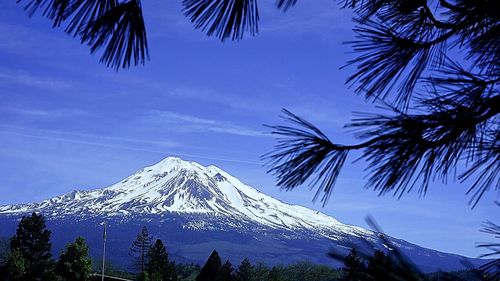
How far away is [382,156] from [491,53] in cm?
55

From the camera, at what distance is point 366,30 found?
275 centimetres

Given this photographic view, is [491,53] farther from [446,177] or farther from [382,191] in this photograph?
[382,191]

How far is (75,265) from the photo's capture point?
5306 centimetres

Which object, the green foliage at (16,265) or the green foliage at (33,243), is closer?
the green foliage at (16,265)

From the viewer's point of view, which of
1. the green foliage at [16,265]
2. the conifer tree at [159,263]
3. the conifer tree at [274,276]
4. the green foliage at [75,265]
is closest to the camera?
the green foliage at [75,265]

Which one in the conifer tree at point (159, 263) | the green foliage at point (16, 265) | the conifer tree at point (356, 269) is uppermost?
the conifer tree at point (159, 263)

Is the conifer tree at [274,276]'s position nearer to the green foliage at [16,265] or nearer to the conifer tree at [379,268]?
the green foliage at [16,265]

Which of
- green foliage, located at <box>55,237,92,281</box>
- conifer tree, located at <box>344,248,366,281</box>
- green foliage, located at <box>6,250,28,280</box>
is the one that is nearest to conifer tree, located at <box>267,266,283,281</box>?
green foliage, located at <box>55,237,92,281</box>

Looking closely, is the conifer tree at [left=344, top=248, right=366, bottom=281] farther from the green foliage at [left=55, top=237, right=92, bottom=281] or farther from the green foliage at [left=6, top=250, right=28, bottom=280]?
the green foliage at [left=6, top=250, right=28, bottom=280]

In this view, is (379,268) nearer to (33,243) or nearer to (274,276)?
(274,276)

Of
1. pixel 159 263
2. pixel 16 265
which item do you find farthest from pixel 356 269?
pixel 159 263

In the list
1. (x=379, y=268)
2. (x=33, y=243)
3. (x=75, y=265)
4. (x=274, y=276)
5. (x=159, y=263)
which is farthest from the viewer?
(x=159, y=263)

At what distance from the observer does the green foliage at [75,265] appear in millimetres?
52969

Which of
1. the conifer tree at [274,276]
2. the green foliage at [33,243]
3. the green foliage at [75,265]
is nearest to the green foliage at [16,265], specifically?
the green foliage at [75,265]
